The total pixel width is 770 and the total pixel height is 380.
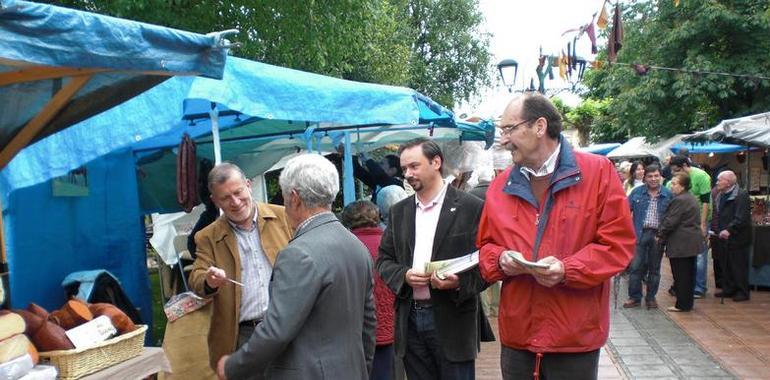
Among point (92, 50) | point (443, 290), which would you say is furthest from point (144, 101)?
point (443, 290)

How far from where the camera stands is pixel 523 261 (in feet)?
9.11

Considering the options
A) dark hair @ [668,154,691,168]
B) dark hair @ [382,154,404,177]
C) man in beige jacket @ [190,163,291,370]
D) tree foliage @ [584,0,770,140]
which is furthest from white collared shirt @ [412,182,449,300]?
tree foliage @ [584,0,770,140]

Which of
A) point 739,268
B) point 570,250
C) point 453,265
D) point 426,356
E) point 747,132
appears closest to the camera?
point 570,250

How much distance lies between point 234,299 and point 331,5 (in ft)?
23.3

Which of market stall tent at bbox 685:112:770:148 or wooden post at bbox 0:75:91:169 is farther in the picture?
market stall tent at bbox 685:112:770:148

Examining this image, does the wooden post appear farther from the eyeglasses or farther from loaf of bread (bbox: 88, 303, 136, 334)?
the eyeglasses

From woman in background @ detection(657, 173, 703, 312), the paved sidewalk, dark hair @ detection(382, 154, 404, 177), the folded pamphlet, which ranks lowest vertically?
the paved sidewalk

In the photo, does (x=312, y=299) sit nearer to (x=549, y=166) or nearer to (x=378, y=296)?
(x=549, y=166)

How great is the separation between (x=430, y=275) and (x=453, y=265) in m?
0.15

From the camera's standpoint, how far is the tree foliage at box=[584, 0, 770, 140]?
1928 centimetres

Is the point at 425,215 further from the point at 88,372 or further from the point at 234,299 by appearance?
the point at 88,372

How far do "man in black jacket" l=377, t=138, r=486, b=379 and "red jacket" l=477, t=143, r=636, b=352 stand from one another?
2.02 ft

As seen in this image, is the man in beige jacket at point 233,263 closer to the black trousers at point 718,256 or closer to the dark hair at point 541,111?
the dark hair at point 541,111

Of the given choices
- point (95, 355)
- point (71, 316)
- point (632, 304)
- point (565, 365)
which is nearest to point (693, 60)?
point (632, 304)
